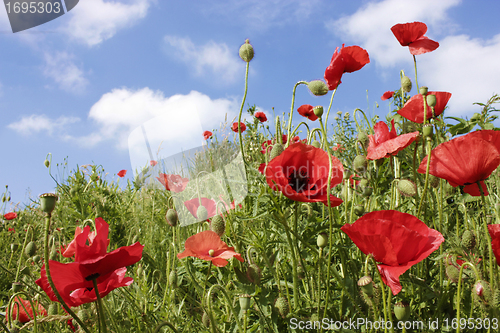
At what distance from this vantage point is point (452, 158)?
1038 millimetres

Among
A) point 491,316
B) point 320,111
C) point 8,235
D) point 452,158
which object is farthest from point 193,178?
point 8,235

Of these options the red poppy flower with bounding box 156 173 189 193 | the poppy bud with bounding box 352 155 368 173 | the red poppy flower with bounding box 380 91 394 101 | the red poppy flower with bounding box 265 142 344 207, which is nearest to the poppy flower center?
the red poppy flower with bounding box 265 142 344 207

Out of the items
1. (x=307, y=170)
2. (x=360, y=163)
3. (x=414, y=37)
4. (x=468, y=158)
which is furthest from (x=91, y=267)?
(x=414, y=37)

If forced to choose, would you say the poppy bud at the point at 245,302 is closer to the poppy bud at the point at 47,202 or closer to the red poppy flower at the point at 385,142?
the poppy bud at the point at 47,202

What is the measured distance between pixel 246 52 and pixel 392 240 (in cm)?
82

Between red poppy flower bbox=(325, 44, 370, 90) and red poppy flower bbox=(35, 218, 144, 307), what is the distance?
3.06 ft

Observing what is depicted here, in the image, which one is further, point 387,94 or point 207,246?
point 387,94

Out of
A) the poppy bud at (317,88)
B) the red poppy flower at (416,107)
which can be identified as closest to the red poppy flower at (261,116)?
the red poppy flower at (416,107)

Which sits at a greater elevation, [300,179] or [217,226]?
[300,179]

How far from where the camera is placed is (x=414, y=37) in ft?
5.49

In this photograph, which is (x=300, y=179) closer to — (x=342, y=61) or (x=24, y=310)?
(x=342, y=61)

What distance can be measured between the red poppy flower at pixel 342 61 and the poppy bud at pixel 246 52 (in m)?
0.31

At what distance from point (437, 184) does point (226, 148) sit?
49.1 inches

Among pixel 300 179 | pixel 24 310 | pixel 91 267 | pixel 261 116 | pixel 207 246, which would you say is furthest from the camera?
pixel 261 116
